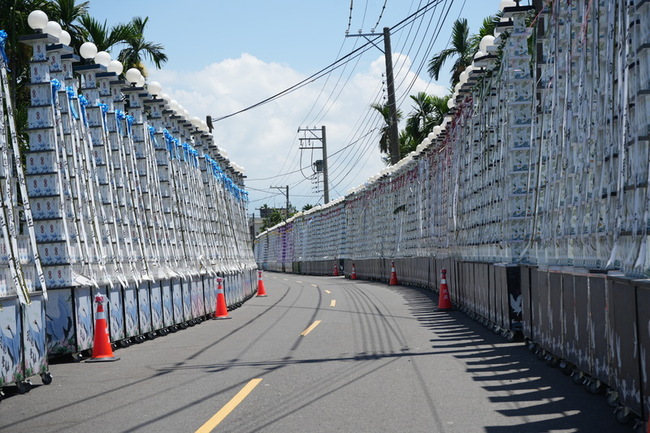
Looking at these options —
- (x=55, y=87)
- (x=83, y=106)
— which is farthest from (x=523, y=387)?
(x=83, y=106)

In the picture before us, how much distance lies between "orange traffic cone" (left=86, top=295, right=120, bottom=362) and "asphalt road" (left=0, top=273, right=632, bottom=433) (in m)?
0.25

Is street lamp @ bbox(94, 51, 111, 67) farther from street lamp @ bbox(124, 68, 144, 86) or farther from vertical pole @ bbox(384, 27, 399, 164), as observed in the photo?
vertical pole @ bbox(384, 27, 399, 164)

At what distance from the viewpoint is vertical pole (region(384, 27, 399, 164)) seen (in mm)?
42031

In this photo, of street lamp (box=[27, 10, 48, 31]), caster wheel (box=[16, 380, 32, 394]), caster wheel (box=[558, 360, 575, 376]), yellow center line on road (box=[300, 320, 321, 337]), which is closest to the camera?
caster wheel (box=[558, 360, 575, 376])

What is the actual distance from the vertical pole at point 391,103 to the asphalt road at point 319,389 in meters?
26.2

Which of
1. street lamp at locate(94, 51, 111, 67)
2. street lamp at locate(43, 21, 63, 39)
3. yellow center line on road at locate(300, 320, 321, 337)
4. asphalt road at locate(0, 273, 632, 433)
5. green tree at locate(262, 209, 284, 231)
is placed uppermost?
green tree at locate(262, 209, 284, 231)

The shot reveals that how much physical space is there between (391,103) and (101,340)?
3071 centimetres

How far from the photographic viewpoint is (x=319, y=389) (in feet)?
31.5

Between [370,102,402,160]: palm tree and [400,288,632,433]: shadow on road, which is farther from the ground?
[370,102,402,160]: palm tree

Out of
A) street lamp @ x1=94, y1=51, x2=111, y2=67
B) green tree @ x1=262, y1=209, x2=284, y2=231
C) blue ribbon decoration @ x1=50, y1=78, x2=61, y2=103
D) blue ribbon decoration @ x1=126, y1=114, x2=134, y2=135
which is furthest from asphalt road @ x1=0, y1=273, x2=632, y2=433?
green tree @ x1=262, y1=209, x2=284, y2=231

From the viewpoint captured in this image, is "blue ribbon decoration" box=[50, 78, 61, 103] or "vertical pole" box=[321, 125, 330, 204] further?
"vertical pole" box=[321, 125, 330, 204]

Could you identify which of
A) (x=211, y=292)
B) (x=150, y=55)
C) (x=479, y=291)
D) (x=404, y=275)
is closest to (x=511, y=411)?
(x=479, y=291)

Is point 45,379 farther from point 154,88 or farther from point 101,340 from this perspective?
point 154,88

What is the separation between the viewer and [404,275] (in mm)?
38906
